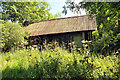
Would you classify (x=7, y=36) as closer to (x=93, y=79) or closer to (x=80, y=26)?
(x=80, y=26)

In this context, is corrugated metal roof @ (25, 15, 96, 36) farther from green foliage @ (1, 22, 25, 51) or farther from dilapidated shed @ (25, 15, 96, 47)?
green foliage @ (1, 22, 25, 51)

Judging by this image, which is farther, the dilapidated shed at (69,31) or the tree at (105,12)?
the dilapidated shed at (69,31)

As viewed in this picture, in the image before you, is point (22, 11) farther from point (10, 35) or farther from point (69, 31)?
point (69, 31)

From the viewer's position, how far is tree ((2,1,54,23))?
24188mm

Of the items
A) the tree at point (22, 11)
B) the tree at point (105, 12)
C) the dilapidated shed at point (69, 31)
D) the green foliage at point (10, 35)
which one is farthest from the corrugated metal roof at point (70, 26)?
the tree at point (22, 11)

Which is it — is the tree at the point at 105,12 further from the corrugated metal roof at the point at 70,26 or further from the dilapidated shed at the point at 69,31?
the corrugated metal roof at the point at 70,26

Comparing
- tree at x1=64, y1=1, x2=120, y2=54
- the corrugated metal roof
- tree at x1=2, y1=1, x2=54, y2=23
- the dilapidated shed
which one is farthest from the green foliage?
tree at x1=2, y1=1, x2=54, y2=23

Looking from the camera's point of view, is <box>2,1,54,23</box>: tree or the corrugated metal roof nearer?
the corrugated metal roof

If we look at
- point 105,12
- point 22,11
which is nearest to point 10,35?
point 105,12

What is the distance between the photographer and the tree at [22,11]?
952 inches

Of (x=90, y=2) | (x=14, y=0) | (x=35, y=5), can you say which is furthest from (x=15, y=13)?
(x=90, y=2)

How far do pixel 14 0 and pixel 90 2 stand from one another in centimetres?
2332

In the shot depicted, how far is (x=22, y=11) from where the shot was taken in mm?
25438

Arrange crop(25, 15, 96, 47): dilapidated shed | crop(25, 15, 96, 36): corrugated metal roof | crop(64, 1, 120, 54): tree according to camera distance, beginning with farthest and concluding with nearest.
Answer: crop(25, 15, 96, 36): corrugated metal roof → crop(25, 15, 96, 47): dilapidated shed → crop(64, 1, 120, 54): tree
